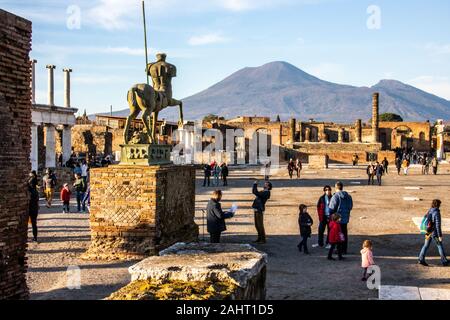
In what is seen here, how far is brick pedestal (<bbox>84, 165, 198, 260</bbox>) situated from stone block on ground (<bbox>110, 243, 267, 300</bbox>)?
4831 mm

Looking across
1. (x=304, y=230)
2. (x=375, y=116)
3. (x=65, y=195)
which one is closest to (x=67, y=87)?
(x=65, y=195)

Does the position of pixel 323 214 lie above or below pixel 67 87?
below

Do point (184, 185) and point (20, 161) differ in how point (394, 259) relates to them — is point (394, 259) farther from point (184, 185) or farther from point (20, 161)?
point (20, 161)

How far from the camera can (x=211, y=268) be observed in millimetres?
4820

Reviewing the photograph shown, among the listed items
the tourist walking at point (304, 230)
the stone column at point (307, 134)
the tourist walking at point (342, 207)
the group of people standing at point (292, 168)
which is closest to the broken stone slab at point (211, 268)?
the tourist walking at point (304, 230)

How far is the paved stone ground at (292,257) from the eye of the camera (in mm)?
8344

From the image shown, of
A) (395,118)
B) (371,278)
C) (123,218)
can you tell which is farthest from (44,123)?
(395,118)

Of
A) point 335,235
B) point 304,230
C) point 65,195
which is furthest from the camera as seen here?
point 65,195

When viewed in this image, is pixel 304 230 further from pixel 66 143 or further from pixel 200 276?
pixel 66 143

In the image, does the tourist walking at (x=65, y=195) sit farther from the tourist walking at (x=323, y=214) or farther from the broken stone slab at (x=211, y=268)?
the broken stone slab at (x=211, y=268)

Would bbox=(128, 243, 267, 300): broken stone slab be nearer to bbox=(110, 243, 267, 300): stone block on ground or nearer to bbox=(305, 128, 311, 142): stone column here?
bbox=(110, 243, 267, 300): stone block on ground

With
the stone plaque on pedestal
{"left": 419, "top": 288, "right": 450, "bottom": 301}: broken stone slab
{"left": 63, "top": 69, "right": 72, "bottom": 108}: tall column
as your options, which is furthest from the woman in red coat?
{"left": 63, "top": 69, "right": 72, "bottom": 108}: tall column

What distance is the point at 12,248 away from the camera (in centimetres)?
724

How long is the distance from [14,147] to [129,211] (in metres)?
3.61
